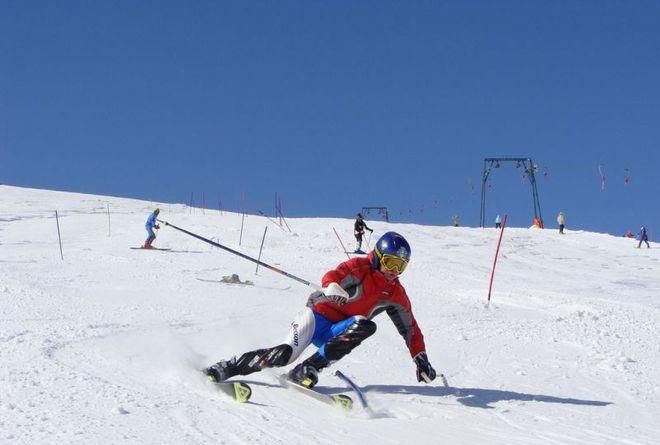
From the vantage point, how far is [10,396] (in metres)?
4.29

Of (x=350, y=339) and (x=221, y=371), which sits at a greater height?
(x=350, y=339)

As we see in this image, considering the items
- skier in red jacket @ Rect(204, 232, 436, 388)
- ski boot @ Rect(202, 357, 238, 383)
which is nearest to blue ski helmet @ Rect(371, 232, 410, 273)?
skier in red jacket @ Rect(204, 232, 436, 388)

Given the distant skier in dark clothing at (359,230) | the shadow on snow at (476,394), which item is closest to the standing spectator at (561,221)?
the distant skier in dark clothing at (359,230)

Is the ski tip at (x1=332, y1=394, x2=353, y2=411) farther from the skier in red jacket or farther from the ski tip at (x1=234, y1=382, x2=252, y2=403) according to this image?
the ski tip at (x1=234, y1=382, x2=252, y2=403)

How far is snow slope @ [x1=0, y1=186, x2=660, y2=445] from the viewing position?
13.8 feet

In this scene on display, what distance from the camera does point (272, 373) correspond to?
19.5 ft

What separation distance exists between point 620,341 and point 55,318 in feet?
21.8

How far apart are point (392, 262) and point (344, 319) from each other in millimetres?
610

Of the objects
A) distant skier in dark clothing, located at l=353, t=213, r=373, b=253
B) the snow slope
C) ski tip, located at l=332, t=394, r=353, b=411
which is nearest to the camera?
the snow slope

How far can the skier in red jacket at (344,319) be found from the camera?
17.9 ft

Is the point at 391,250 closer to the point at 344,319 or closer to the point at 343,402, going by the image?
the point at 344,319

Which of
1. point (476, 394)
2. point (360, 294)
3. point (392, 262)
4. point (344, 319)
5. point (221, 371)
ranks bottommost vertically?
point (476, 394)

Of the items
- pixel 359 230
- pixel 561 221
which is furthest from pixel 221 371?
pixel 561 221

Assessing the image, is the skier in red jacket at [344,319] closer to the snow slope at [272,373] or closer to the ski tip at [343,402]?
the snow slope at [272,373]
